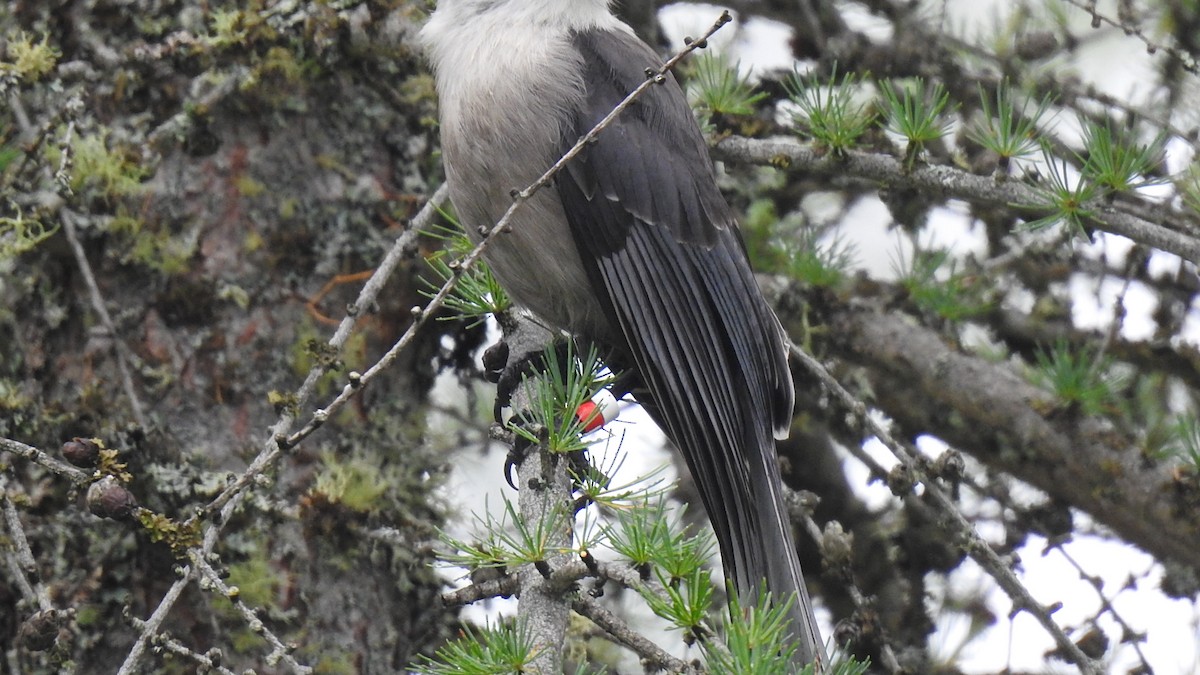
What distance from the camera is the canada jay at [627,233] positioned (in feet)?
9.05

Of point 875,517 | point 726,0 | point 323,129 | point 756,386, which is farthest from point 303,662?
point 726,0

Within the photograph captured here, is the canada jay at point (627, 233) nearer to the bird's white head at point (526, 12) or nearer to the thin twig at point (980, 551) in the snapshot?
the bird's white head at point (526, 12)

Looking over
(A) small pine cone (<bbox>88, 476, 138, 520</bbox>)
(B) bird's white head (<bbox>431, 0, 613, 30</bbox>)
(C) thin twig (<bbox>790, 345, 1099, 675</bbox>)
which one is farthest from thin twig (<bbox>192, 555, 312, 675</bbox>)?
(B) bird's white head (<bbox>431, 0, 613, 30</bbox>)

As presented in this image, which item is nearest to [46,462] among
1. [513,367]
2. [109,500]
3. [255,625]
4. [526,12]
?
[109,500]

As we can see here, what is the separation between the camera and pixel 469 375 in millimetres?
3633

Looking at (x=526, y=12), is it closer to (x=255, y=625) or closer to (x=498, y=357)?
(x=498, y=357)

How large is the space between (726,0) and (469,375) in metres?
1.39

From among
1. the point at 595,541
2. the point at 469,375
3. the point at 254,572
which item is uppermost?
the point at 469,375

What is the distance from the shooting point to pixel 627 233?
294 centimetres

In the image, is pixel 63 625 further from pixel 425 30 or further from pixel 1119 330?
pixel 1119 330

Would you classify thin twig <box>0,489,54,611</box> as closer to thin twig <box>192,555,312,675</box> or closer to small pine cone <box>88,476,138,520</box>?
small pine cone <box>88,476,138,520</box>

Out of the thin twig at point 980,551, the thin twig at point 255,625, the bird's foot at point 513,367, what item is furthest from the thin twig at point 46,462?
the thin twig at point 980,551

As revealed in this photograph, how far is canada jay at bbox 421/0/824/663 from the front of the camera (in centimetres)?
276

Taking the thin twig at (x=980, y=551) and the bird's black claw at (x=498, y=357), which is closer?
the thin twig at (x=980, y=551)
